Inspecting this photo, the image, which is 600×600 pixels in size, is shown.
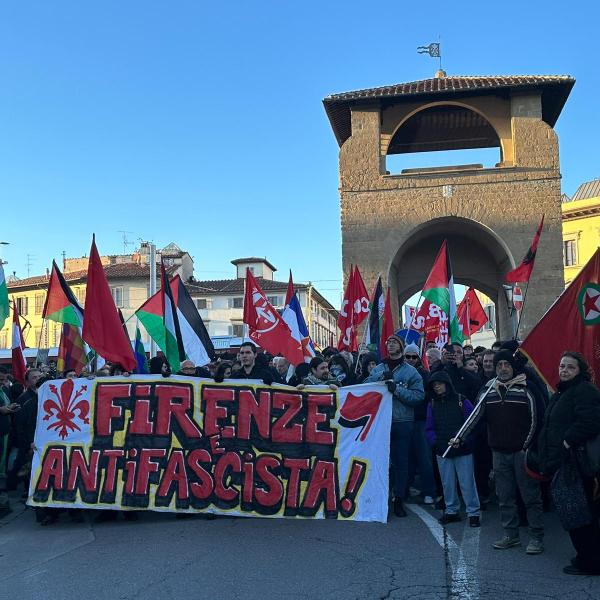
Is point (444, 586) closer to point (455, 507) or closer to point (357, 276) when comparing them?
point (455, 507)

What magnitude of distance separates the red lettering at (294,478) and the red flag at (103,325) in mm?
2160

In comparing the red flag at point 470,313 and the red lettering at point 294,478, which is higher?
the red flag at point 470,313

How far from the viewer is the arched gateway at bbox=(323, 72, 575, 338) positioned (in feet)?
75.4

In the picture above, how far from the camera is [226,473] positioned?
25.0 ft

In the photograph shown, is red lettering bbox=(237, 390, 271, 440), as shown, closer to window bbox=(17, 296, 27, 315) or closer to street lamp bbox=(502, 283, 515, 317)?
street lamp bbox=(502, 283, 515, 317)

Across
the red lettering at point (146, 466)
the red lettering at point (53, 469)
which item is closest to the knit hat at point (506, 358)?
the red lettering at point (146, 466)

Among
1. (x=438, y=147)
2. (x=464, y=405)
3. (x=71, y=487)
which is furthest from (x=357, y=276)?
(x=438, y=147)

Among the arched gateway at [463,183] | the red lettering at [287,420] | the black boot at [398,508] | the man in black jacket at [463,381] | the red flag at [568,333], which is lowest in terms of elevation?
the black boot at [398,508]

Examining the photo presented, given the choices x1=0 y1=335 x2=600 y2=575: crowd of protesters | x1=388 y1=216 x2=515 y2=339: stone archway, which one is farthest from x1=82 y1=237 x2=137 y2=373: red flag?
x1=388 y1=216 x2=515 y2=339: stone archway

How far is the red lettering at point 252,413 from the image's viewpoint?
7795mm

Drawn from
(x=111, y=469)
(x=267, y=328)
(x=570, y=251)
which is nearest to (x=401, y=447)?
(x=111, y=469)

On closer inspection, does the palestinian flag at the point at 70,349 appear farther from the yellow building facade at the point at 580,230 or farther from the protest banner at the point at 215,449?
the yellow building facade at the point at 580,230

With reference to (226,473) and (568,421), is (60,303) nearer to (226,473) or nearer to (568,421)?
(226,473)

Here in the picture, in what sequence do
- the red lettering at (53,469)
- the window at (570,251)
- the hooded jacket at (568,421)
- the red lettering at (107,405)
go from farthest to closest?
1. the window at (570,251)
2. the red lettering at (107,405)
3. the red lettering at (53,469)
4. the hooded jacket at (568,421)
